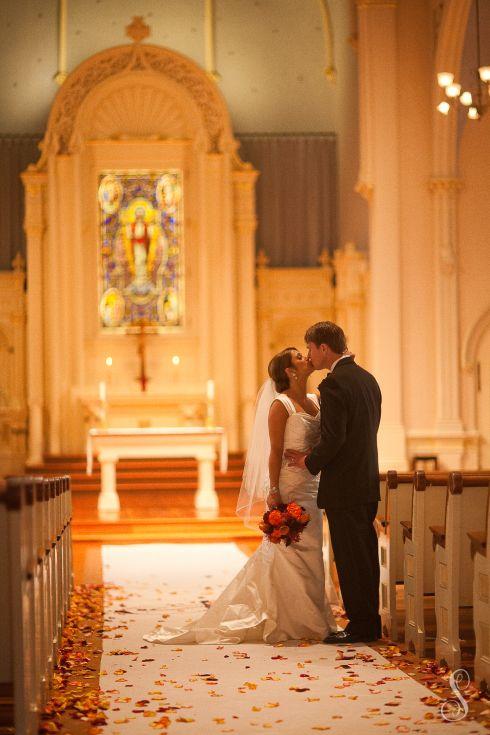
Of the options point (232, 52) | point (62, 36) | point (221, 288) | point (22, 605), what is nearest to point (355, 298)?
point (221, 288)

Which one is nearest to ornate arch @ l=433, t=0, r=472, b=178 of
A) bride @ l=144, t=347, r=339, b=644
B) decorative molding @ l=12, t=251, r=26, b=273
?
bride @ l=144, t=347, r=339, b=644

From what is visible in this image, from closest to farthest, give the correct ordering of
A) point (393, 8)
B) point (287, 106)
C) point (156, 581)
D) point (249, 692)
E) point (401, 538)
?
point (249, 692) → point (401, 538) → point (156, 581) → point (393, 8) → point (287, 106)

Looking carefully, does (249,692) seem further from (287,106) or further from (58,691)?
(287,106)

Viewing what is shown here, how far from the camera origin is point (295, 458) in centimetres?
642

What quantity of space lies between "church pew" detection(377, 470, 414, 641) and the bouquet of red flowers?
19.0 inches

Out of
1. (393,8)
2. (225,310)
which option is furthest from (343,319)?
(393,8)

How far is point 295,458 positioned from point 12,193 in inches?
524

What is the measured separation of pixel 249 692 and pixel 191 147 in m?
14.2

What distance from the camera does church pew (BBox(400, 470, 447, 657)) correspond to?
5.75 m

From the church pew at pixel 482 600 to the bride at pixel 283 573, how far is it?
4.80 feet

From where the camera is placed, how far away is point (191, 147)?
1823 cm

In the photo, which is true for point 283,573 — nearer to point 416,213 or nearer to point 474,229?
point 416,213

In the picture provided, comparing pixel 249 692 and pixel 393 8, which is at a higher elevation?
pixel 393 8

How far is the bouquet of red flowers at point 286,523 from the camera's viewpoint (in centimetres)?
625
